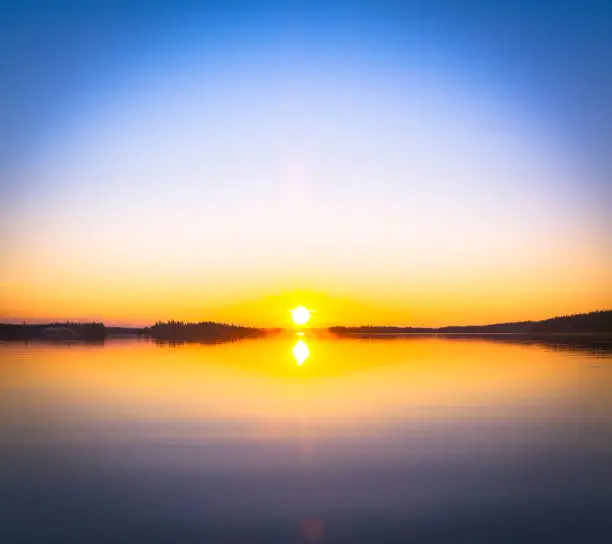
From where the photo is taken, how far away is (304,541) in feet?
34.7

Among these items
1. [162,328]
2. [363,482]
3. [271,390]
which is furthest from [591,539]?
[162,328]

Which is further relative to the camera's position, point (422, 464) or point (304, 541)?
point (422, 464)

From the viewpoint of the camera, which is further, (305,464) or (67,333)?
(67,333)

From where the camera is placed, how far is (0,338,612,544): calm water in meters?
11.3

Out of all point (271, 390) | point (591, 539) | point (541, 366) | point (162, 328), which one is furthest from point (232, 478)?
point (162, 328)

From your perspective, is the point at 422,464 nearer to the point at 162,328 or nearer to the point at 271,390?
the point at 271,390

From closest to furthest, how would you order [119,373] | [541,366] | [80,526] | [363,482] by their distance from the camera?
[80,526] < [363,482] < [119,373] < [541,366]

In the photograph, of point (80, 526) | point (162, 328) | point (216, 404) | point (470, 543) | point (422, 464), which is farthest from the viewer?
point (162, 328)

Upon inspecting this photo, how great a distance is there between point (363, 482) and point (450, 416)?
9.98 m

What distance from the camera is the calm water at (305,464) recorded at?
1133cm

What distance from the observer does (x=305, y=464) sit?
1587 centimetres

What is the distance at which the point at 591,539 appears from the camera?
34.8ft

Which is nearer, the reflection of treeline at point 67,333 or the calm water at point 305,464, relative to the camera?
the calm water at point 305,464

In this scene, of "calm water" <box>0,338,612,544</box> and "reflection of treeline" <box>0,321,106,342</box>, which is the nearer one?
"calm water" <box>0,338,612,544</box>
